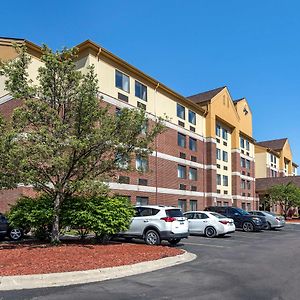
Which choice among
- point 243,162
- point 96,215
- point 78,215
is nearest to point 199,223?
point 96,215

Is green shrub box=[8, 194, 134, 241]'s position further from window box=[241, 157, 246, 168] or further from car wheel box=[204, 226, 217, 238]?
window box=[241, 157, 246, 168]

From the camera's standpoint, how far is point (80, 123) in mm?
13883

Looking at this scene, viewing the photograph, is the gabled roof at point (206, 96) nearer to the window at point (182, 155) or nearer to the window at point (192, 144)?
the window at point (192, 144)

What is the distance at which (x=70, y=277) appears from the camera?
9.02 m

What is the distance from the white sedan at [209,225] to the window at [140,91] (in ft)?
42.7

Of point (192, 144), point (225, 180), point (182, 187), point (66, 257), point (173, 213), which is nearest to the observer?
point (66, 257)

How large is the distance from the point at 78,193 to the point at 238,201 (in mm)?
38648

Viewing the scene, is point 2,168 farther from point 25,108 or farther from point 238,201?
point 238,201

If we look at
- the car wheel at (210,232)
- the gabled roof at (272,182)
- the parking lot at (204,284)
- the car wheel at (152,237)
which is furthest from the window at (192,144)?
the parking lot at (204,284)

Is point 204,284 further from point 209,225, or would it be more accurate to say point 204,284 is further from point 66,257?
point 209,225

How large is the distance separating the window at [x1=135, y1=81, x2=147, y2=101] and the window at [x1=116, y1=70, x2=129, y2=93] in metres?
1.29

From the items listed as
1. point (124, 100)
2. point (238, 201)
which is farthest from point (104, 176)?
point (238, 201)

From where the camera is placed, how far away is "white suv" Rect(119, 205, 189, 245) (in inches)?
635

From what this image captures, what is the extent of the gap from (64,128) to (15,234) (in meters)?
→ 7.93
